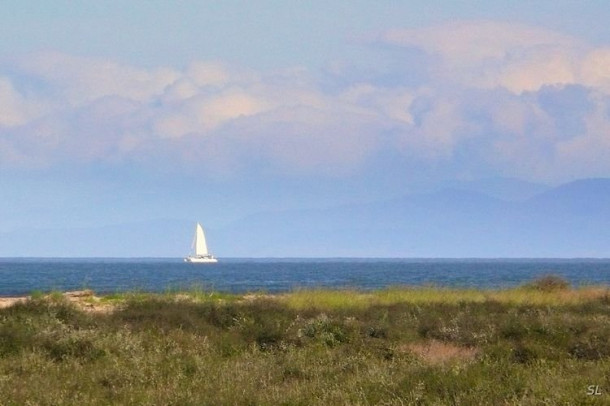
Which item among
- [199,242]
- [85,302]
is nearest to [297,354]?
[85,302]

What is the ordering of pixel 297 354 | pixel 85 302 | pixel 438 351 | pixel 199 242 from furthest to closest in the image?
1. pixel 199 242
2. pixel 85 302
3. pixel 438 351
4. pixel 297 354

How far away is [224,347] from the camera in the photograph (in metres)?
18.0

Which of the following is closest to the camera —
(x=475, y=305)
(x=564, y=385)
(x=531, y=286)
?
(x=564, y=385)

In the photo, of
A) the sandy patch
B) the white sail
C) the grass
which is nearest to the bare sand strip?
the grass

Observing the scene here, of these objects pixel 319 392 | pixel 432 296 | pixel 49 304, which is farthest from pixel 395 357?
pixel 432 296

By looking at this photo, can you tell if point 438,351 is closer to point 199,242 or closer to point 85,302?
point 85,302

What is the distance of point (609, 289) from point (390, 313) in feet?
48.8

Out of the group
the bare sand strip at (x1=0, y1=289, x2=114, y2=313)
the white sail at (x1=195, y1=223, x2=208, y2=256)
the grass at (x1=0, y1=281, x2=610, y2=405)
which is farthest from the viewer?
the white sail at (x1=195, y1=223, x2=208, y2=256)

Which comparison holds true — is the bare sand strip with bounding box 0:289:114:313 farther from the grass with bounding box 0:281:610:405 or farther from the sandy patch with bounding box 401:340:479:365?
the sandy patch with bounding box 401:340:479:365

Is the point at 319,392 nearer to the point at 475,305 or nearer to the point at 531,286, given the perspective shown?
the point at 475,305

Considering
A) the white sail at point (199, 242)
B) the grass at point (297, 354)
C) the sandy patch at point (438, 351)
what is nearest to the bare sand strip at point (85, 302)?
the grass at point (297, 354)

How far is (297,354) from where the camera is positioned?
16.5m

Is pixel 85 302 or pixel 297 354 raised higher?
pixel 85 302

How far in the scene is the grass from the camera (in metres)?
11.9
